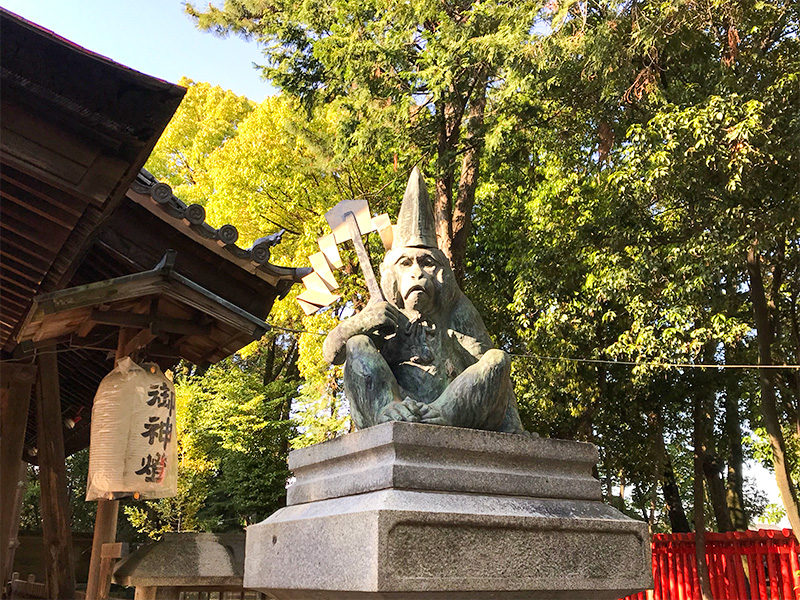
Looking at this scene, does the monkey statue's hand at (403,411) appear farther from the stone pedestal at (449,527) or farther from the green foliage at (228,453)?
the green foliage at (228,453)

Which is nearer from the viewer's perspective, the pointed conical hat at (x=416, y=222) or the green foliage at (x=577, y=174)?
the pointed conical hat at (x=416, y=222)

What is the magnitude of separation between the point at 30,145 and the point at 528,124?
368 inches

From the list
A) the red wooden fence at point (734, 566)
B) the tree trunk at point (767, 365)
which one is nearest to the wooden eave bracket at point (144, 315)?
the red wooden fence at point (734, 566)

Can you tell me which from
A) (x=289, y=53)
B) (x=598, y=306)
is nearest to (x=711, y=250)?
(x=598, y=306)

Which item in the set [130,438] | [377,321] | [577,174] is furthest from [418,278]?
[577,174]

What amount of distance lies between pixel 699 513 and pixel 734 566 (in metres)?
1.45

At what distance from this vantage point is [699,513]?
1269 centimetres

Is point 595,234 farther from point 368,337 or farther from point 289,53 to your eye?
point 368,337

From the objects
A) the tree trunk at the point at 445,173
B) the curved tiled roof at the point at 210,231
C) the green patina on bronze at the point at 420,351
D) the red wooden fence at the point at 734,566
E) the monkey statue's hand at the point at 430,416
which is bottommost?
the red wooden fence at the point at 734,566

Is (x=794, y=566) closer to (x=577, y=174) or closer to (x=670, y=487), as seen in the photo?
(x=670, y=487)

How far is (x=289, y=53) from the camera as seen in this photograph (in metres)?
12.2

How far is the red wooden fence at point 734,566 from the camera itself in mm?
10242

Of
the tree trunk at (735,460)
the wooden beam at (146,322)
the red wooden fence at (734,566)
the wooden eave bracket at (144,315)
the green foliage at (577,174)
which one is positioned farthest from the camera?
the tree trunk at (735,460)

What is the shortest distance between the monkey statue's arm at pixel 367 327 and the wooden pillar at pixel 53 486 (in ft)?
12.3
